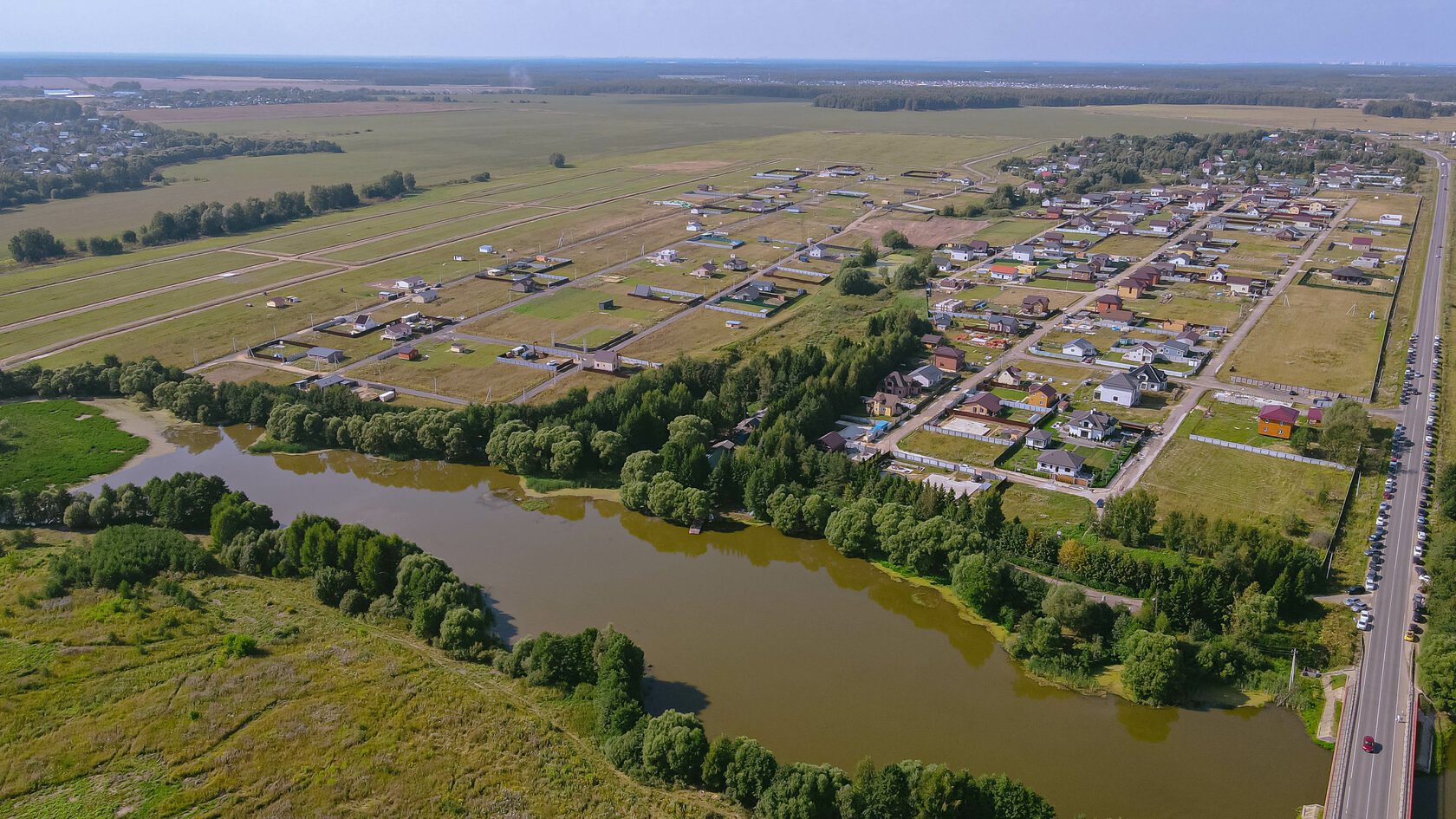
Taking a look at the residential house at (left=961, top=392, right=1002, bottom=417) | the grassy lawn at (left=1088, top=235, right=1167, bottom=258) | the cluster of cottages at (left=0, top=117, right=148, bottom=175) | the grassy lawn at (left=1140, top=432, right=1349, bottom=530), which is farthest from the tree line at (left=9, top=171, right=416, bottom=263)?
the grassy lawn at (left=1140, top=432, right=1349, bottom=530)

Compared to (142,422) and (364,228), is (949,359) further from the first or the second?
(364,228)

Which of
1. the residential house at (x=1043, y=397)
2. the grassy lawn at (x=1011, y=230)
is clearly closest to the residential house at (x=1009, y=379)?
the residential house at (x=1043, y=397)

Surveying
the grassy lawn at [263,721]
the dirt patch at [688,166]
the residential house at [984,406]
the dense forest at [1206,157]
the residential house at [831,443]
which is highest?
the dense forest at [1206,157]

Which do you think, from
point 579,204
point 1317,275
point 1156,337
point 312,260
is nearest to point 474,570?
point 1156,337

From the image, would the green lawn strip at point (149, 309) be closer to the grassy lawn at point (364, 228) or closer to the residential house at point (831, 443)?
the grassy lawn at point (364, 228)

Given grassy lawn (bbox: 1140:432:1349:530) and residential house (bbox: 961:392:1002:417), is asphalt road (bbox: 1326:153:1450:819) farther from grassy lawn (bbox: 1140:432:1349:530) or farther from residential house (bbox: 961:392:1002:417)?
residential house (bbox: 961:392:1002:417)

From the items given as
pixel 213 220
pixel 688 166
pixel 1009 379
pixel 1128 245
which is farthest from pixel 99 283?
pixel 1128 245
